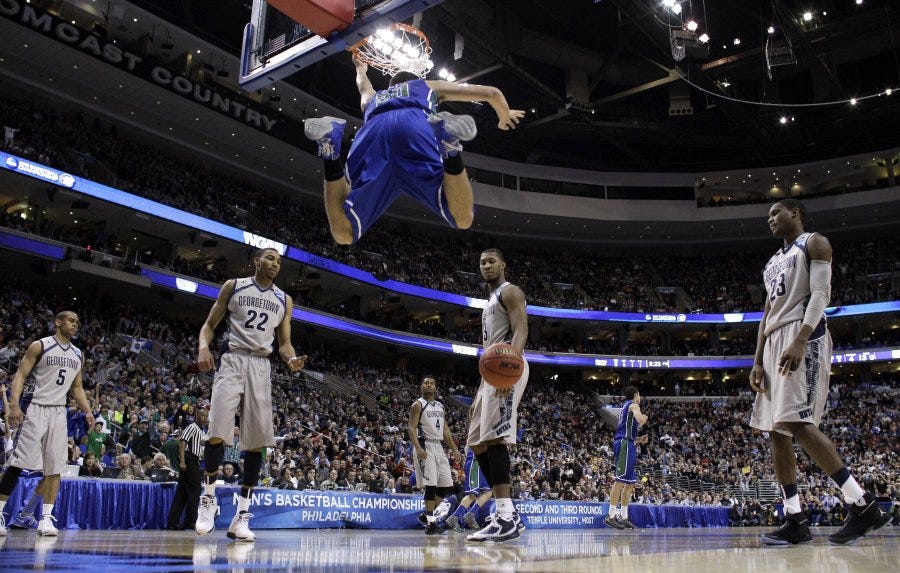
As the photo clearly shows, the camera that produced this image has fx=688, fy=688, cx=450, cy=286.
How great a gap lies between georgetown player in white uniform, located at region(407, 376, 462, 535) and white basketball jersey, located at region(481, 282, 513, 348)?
→ 3799 mm

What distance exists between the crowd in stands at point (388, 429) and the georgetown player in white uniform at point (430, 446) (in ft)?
11.4

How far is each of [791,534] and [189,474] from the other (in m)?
7.12

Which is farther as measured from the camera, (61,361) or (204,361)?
(61,361)

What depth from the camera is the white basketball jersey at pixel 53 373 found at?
21.1 feet

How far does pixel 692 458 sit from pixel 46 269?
24902 mm

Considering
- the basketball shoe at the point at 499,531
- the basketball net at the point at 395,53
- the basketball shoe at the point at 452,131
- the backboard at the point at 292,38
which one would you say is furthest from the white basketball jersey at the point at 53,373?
the basketball net at the point at 395,53

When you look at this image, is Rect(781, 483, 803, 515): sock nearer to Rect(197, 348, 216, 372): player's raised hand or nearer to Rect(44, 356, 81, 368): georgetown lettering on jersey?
Rect(197, 348, 216, 372): player's raised hand

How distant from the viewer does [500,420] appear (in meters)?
5.03

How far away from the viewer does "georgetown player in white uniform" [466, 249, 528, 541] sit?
492cm

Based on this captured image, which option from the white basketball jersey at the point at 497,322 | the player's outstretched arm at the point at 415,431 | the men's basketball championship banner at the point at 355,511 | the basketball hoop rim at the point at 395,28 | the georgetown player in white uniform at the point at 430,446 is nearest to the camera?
the white basketball jersey at the point at 497,322

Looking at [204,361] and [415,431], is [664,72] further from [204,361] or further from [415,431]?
[204,361]

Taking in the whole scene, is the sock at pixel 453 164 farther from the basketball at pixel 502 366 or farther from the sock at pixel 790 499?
the sock at pixel 790 499

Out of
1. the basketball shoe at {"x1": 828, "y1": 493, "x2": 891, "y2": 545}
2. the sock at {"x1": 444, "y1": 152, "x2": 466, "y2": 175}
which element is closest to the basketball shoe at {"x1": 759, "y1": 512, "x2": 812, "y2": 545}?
the basketball shoe at {"x1": 828, "y1": 493, "x2": 891, "y2": 545}

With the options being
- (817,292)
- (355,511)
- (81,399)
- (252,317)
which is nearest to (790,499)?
(817,292)
